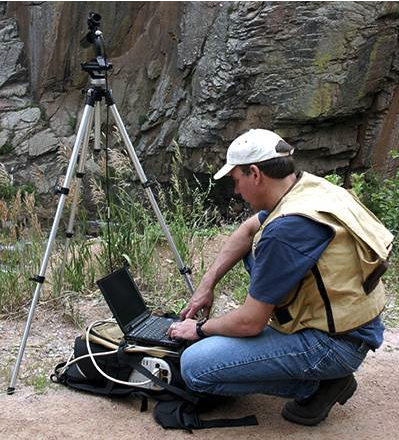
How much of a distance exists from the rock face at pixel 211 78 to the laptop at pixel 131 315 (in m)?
6.90

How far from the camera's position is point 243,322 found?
2354 millimetres

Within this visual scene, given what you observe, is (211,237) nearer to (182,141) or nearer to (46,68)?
(182,141)

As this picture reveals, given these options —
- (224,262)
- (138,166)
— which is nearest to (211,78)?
(138,166)

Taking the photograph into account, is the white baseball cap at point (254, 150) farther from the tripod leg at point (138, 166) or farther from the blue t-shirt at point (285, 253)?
the tripod leg at point (138, 166)

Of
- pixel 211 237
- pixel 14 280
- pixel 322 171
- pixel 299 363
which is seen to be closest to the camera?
A: pixel 299 363

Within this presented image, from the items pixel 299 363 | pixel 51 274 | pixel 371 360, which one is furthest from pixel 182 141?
pixel 299 363

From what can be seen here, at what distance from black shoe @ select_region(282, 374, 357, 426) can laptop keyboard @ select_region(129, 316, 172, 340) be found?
0.68m

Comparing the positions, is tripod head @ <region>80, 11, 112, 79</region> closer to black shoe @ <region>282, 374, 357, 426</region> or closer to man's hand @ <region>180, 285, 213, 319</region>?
man's hand @ <region>180, 285, 213, 319</region>

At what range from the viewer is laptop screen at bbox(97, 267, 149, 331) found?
2833 millimetres

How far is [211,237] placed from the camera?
5.02 m

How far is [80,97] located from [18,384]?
1039 centimetres

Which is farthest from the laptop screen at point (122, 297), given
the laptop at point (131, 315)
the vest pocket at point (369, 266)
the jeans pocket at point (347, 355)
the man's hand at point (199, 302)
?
the vest pocket at point (369, 266)

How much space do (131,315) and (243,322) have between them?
792mm

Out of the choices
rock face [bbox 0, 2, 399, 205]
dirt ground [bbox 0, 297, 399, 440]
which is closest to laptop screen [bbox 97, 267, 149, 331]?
dirt ground [bbox 0, 297, 399, 440]
